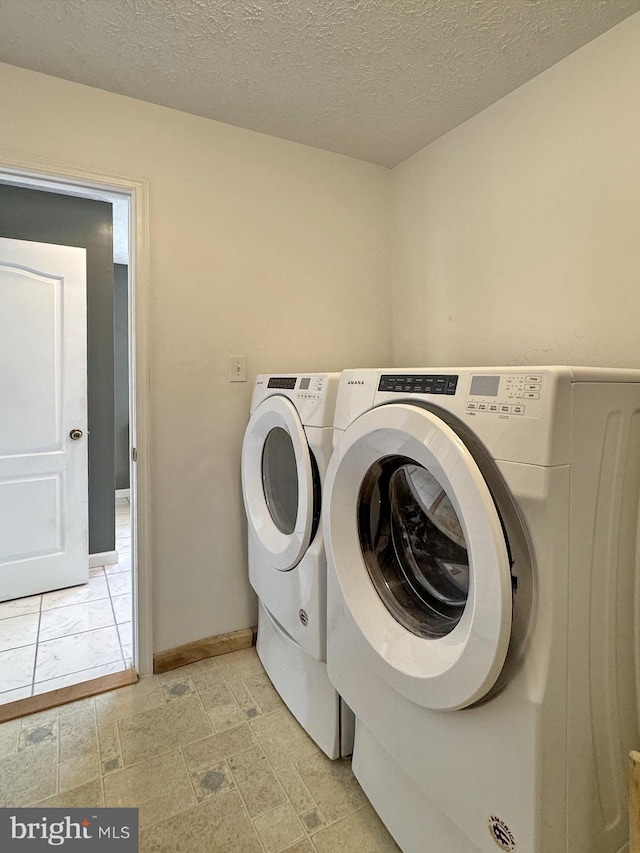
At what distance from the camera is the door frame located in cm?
163

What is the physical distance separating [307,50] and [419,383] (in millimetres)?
1175

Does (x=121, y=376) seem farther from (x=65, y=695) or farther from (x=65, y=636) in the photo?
(x=65, y=695)

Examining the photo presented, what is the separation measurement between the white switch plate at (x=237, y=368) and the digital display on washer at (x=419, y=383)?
95 cm

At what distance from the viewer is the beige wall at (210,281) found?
1628 mm

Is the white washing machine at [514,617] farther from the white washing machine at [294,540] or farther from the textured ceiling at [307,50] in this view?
the textured ceiling at [307,50]

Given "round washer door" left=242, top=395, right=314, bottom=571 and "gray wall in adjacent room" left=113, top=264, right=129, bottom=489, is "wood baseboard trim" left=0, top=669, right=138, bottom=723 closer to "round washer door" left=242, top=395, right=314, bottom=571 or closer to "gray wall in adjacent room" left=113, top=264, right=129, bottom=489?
"round washer door" left=242, top=395, right=314, bottom=571

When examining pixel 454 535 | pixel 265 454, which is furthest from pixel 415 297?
pixel 454 535

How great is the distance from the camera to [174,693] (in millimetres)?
1650

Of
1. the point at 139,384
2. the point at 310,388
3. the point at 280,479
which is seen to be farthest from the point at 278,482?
the point at 139,384

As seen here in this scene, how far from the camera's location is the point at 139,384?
169 centimetres

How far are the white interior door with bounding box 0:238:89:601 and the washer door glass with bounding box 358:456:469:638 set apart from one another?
2023mm

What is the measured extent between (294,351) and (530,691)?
5.04 feet

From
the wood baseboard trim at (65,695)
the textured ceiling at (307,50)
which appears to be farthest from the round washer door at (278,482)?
the textured ceiling at (307,50)

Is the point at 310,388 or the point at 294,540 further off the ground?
the point at 310,388
